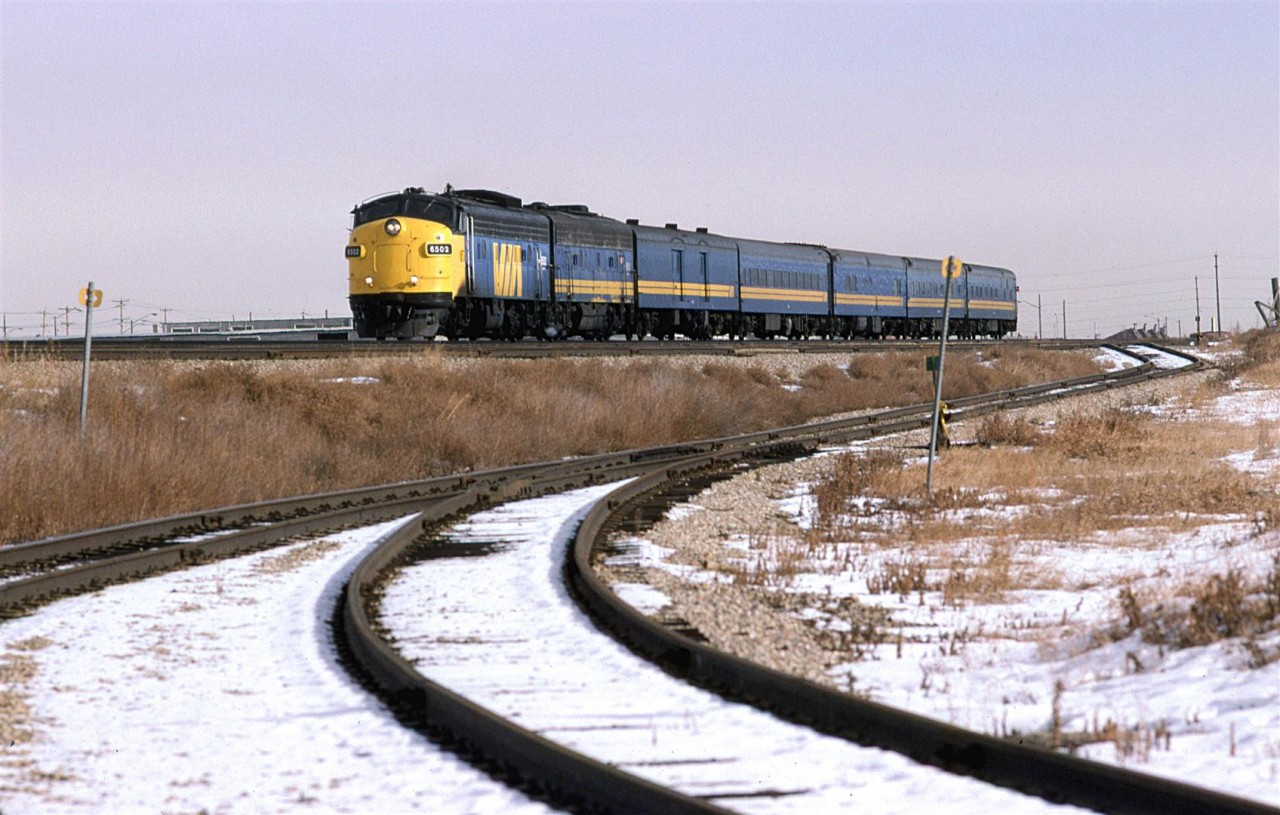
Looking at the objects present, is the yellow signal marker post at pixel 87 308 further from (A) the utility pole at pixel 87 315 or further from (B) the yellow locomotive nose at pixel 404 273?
(B) the yellow locomotive nose at pixel 404 273

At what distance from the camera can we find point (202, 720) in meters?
5.88

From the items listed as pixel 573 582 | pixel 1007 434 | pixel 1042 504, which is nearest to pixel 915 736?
pixel 573 582

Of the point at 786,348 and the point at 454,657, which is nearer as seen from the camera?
the point at 454,657

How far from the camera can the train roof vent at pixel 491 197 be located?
30.5 meters

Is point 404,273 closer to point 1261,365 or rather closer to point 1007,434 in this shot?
point 1007,434

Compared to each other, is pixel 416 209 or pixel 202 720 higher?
pixel 416 209

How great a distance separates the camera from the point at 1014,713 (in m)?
5.85

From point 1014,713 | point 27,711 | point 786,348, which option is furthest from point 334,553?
point 786,348

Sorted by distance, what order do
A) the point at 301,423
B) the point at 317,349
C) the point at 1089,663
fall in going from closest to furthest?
the point at 1089,663
the point at 301,423
the point at 317,349

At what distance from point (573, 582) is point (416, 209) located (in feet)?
68.1

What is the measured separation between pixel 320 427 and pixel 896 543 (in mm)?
10429

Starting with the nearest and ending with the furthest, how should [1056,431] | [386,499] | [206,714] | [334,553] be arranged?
[206,714], [334,553], [386,499], [1056,431]

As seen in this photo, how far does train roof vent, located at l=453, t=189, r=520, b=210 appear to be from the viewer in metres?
30.5

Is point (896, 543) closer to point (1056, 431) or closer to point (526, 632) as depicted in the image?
point (526, 632)
